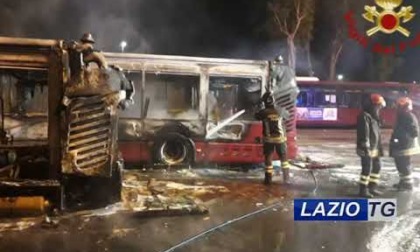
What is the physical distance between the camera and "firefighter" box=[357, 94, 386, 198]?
8.41 m

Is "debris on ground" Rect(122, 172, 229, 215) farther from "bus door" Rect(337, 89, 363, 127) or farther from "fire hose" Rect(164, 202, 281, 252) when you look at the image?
"bus door" Rect(337, 89, 363, 127)

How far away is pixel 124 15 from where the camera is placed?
1136 inches

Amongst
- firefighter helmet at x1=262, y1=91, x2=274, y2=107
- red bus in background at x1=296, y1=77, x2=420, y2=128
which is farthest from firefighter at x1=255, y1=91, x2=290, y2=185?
red bus in background at x1=296, y1=77, x2=420, y2=128

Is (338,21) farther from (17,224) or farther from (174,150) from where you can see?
(17,224)

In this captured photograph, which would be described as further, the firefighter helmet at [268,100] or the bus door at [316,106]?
the bus door at [316,106]

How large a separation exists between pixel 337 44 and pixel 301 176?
2965 cm

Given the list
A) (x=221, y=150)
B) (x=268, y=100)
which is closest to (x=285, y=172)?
(x=268, y=100)

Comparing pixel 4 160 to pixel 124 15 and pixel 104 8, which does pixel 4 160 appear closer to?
pixel 104 8

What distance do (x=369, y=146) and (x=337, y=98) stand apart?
1849 cm

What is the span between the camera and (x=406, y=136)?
9.20m

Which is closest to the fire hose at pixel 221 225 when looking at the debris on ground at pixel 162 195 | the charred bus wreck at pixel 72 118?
the debris on ground at pixel 162 195

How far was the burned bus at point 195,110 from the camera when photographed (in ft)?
35.5

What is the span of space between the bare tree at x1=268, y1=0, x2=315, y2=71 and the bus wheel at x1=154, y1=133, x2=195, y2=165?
25300 mm

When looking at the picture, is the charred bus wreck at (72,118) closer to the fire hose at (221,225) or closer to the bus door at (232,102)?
the fire hose at (221,225)
